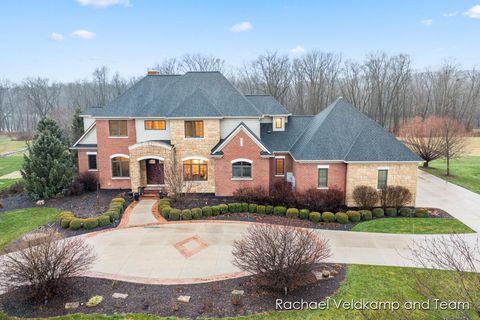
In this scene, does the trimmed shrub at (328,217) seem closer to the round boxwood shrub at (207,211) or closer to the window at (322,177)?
the window at (322,177)

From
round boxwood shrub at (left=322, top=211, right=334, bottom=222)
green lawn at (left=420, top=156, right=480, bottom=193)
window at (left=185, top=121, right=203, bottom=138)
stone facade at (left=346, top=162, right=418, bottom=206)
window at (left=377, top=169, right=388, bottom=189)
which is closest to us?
round boxwood shrub at (left=322, top=211, right=334, bottom=222)

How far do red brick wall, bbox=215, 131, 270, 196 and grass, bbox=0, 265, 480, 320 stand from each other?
10.9m

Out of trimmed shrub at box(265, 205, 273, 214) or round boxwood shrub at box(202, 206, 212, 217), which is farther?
trimmed shrub at box(265, 205, 273, 214)

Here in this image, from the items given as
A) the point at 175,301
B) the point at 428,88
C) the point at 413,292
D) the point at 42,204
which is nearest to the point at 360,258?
the point at 413,292

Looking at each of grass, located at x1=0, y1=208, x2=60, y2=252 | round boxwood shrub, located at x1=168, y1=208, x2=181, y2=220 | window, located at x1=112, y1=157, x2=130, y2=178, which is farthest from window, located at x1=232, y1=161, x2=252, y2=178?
grass, located at x1=0, y1=208, x2=60, y2=252

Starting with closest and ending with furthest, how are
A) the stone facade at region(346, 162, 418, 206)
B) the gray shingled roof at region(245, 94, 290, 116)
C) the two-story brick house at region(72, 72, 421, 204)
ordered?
the stone facade at region(346, 162, 418, 206), the two-story brick house at region(72, 72, 421, 204), the gray shingled roof at region(245, 94, 290, 116)

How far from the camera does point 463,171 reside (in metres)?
31.7

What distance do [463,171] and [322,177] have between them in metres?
20.8

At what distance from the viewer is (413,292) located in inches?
402

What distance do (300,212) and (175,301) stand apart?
1028 centimetres

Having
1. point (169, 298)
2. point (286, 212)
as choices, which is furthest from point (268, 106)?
point (169, 298)

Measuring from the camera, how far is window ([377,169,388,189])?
20031 mm

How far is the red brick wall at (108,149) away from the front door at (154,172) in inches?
82.0

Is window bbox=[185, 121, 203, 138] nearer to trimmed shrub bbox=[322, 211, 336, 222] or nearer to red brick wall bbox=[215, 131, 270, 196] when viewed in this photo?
red brick wall bbox=[215, 131, 270, 196]
